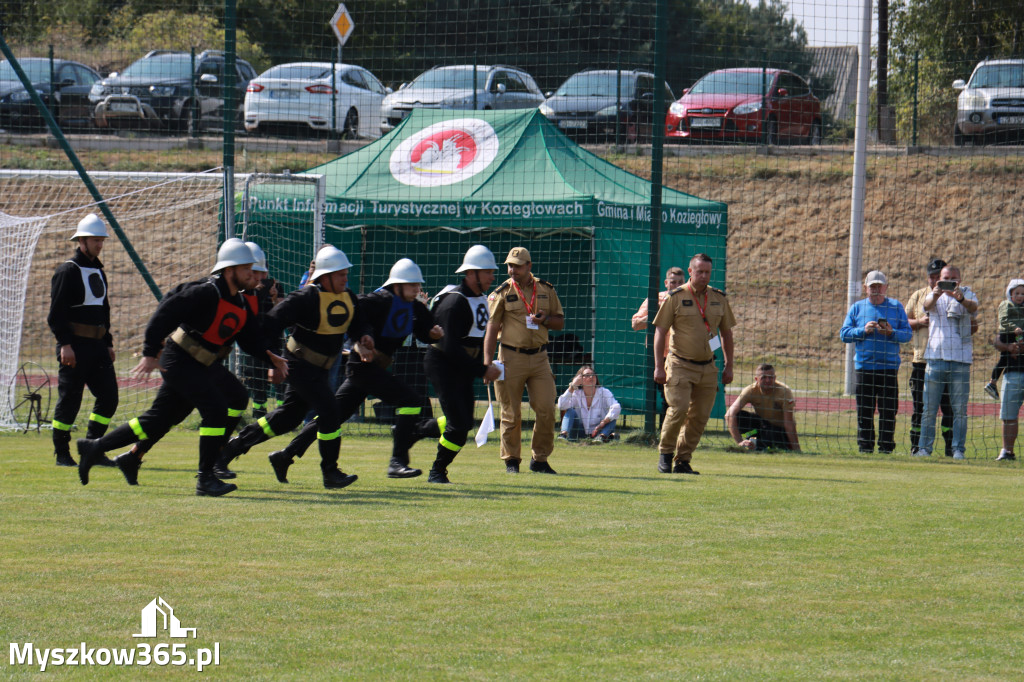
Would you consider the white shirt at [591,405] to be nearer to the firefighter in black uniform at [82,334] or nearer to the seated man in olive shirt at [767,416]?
the seated man in olive shirt at [767,416]

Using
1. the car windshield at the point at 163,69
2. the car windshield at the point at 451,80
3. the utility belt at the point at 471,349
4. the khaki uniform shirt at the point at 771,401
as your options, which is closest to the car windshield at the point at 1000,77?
the khaki uniform shirt at the point at 771,401

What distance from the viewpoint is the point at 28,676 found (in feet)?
15.2

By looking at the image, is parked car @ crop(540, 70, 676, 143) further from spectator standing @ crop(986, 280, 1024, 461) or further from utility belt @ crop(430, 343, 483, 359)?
utility belt @ crop(430, 343, 483, 359)

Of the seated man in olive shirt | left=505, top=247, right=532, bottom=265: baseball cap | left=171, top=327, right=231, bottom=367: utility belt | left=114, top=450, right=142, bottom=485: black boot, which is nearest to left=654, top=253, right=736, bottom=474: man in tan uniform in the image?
left=505, top=247, right=532, bottom=265: baseball cap

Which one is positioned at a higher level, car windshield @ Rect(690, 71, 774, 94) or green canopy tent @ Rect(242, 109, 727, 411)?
car windshield @ Rect(690, 71, 774, 94)

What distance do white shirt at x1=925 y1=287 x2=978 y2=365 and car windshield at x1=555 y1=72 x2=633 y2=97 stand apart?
9511mm

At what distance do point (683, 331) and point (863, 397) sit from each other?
3.66 metres

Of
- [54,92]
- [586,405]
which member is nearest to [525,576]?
[586,405]

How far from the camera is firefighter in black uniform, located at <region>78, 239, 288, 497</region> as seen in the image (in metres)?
8.67

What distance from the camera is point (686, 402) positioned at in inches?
436

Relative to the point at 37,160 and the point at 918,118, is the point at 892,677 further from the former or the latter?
the point at 37,160

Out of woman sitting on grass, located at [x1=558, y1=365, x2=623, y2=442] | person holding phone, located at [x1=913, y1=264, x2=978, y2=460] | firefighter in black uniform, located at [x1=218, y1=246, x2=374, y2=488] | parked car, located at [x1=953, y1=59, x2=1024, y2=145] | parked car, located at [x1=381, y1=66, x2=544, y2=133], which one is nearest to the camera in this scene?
firefighter in black uniform, located at [x1=218, y1=246, x2=374, y2=488]

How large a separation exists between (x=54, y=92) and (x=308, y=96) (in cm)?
864

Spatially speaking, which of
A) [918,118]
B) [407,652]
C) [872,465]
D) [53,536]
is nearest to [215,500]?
[53,536]
